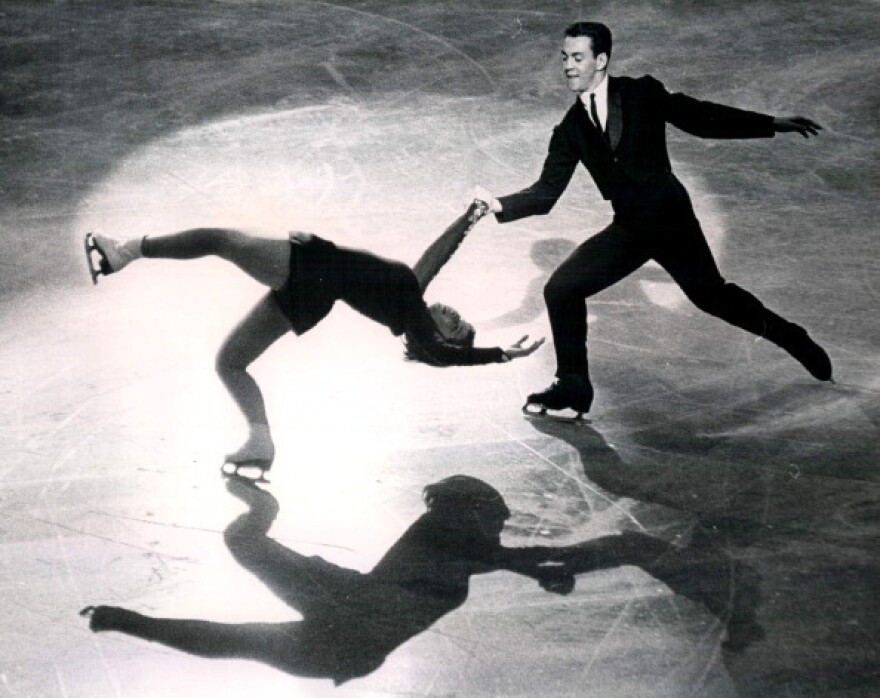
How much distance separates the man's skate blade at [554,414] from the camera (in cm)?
622

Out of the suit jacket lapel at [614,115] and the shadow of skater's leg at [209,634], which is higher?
the suit jacket lapel at [614,115]

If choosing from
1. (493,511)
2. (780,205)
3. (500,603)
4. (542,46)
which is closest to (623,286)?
(780,205)

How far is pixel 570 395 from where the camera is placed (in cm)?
617

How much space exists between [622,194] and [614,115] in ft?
1.13

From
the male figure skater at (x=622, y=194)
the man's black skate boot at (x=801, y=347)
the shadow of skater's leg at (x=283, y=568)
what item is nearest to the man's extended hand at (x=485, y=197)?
the male figure skater at (x=622, y=194)

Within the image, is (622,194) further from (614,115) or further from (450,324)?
(450,324)

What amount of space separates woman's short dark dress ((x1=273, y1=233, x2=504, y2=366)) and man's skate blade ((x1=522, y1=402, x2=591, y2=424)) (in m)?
0.79

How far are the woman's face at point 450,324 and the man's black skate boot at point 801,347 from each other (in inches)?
55.2

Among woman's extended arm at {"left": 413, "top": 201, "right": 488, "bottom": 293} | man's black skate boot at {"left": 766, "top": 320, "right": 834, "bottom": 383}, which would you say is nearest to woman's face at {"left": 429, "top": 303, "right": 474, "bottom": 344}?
woman's extended arm at {"left": 413, "top": 201, "right": 488, "bottom": 293}

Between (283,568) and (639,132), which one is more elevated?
(639,132)

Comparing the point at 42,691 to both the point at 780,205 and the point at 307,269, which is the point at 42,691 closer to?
the point at 307,269

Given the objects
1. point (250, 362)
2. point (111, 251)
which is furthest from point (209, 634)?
point (111, 251)

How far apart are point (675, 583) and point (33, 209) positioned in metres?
4.89

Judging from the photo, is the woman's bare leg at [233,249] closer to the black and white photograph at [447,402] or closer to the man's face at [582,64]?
the black and white photograph at [447,402]
